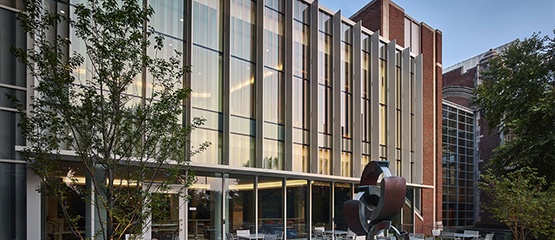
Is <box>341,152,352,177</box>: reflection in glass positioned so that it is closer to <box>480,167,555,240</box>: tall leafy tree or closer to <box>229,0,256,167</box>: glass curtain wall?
<box>229,0,256,167</box>: glass curtain wall

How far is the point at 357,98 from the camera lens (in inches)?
838

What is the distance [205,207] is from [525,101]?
60.3 feet

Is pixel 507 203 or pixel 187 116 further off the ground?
pixel 187 116

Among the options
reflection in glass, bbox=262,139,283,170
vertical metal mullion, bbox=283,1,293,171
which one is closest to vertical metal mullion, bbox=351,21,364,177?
vertical metal mullion, bbox=283,1,293,171

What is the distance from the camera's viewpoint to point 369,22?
25.0 m

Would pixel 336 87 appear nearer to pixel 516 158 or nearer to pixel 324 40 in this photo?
pixel 324 40

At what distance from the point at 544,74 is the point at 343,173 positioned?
1242 centimetres

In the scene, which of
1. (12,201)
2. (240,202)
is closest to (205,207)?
(240,202)

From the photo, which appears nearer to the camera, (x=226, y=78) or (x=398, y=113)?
(x=226, y=78)

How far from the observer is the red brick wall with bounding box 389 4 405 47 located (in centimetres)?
2495

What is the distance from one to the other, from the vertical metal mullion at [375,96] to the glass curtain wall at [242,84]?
7704 millimetres

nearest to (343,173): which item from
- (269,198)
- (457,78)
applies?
(269,198)

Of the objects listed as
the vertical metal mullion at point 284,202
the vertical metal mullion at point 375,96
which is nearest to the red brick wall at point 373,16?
the vertical metal mullion at point 375,96

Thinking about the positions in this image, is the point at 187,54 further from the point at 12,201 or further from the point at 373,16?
the point at 373,16
